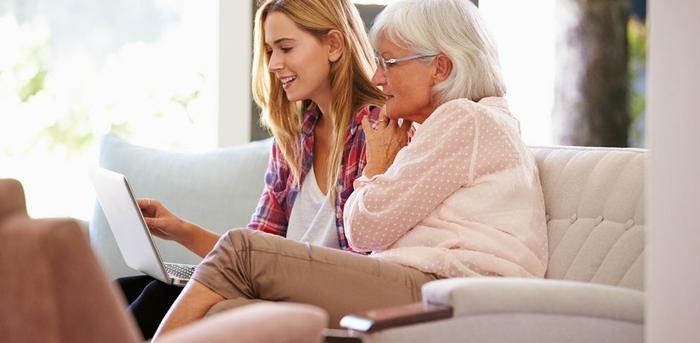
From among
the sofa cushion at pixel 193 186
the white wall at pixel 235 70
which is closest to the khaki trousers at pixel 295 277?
the sofa cushion at pixel 193 186

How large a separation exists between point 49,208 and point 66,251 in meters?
4.34

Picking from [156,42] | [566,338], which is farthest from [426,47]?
[156,42]

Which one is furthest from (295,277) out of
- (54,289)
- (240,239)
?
(54,289)

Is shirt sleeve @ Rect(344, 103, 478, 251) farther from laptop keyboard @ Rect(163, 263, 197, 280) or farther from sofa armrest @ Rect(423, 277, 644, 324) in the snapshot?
laptop keyboard @ Rect(163, 263, 197, 280)

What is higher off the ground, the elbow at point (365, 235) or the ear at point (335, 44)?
the ear at point (335, 44)

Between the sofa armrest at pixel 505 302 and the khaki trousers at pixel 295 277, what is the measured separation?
38cm

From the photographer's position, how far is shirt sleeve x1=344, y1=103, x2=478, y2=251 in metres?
2.80

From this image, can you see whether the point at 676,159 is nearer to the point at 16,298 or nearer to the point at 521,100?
the point at 16,298

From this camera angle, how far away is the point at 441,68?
3.01 m

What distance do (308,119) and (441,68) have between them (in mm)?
636

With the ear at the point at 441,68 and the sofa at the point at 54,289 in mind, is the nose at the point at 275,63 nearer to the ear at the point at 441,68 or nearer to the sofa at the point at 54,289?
the ear at the point at 441,68

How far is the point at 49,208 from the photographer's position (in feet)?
18.6

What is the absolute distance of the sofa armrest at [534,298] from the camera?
2.23 metres

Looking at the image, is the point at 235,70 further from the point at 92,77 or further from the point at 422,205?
the point at 422,205
